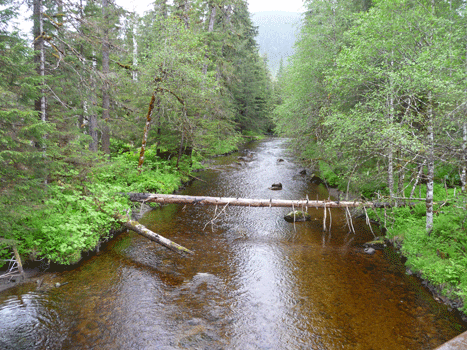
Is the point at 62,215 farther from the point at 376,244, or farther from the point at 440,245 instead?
the point at 440,245

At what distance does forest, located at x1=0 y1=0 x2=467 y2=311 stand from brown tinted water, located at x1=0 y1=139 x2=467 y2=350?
1.05m

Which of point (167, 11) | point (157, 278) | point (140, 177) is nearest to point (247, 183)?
point (140, 177)

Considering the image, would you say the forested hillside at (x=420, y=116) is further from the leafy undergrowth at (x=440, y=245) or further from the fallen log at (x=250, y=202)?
the fallen log at (x=250, y=202)

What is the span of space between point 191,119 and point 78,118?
21.9 ft

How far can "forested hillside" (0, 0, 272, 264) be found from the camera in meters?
6.02

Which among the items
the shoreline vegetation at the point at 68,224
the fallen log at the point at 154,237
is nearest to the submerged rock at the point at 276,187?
the shoreline vegetation at the point at 68,224

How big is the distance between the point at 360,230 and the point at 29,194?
40.4ft

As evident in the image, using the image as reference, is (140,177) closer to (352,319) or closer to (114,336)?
(114,336)

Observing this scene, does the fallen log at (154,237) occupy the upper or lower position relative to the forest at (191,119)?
lower

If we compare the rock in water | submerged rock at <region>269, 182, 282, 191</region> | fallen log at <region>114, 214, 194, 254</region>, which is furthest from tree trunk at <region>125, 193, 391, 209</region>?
submerged rock at <region>269, 182, 282, 191</region>

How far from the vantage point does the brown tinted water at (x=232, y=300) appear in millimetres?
5453

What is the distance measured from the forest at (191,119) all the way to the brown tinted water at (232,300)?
1053 millimetres

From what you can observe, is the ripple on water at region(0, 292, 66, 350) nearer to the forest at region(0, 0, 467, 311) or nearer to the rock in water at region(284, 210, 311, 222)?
the forest at region(0, 0, 467, 311)

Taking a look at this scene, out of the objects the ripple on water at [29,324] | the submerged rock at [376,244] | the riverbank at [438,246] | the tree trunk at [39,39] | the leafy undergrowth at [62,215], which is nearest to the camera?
the ripple on water at [29,324]
